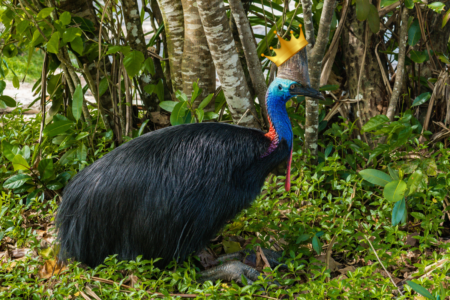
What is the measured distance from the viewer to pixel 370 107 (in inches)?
115

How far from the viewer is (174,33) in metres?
2.85

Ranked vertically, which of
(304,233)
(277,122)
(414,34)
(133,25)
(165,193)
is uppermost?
(133,25)

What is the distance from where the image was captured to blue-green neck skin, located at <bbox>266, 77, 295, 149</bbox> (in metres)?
2.11

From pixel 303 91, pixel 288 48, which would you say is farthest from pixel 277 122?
pixel 288 48

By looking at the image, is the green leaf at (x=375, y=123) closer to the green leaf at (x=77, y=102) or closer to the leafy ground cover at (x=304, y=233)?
the leafy ground cover at (x=304, y=233)

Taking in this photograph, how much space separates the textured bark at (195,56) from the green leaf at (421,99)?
121 cm

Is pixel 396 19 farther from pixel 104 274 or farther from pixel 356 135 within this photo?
pixel 104 274

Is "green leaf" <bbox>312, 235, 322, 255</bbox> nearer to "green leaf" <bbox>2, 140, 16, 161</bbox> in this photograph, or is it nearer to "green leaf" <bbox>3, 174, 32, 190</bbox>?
"green leaf" <bbox>3, 174, 32, 190</bbox>

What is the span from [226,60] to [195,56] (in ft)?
1.04

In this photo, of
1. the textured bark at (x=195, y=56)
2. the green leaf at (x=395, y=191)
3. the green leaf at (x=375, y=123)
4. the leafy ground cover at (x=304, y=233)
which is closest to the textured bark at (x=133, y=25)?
the textured bark at (x=195, y=56)

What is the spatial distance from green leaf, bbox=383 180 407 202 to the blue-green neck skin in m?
0.47

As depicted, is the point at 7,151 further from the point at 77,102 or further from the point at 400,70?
the point at 400,70

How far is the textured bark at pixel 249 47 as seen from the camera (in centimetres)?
245

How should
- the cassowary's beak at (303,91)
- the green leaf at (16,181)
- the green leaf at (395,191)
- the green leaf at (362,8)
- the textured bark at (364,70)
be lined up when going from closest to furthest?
the green leaf at (395,191), the cassowary's beak at (303,91), the green leaf at (362,8), the green leaf at (16,181), the textured bark at (364,70)
